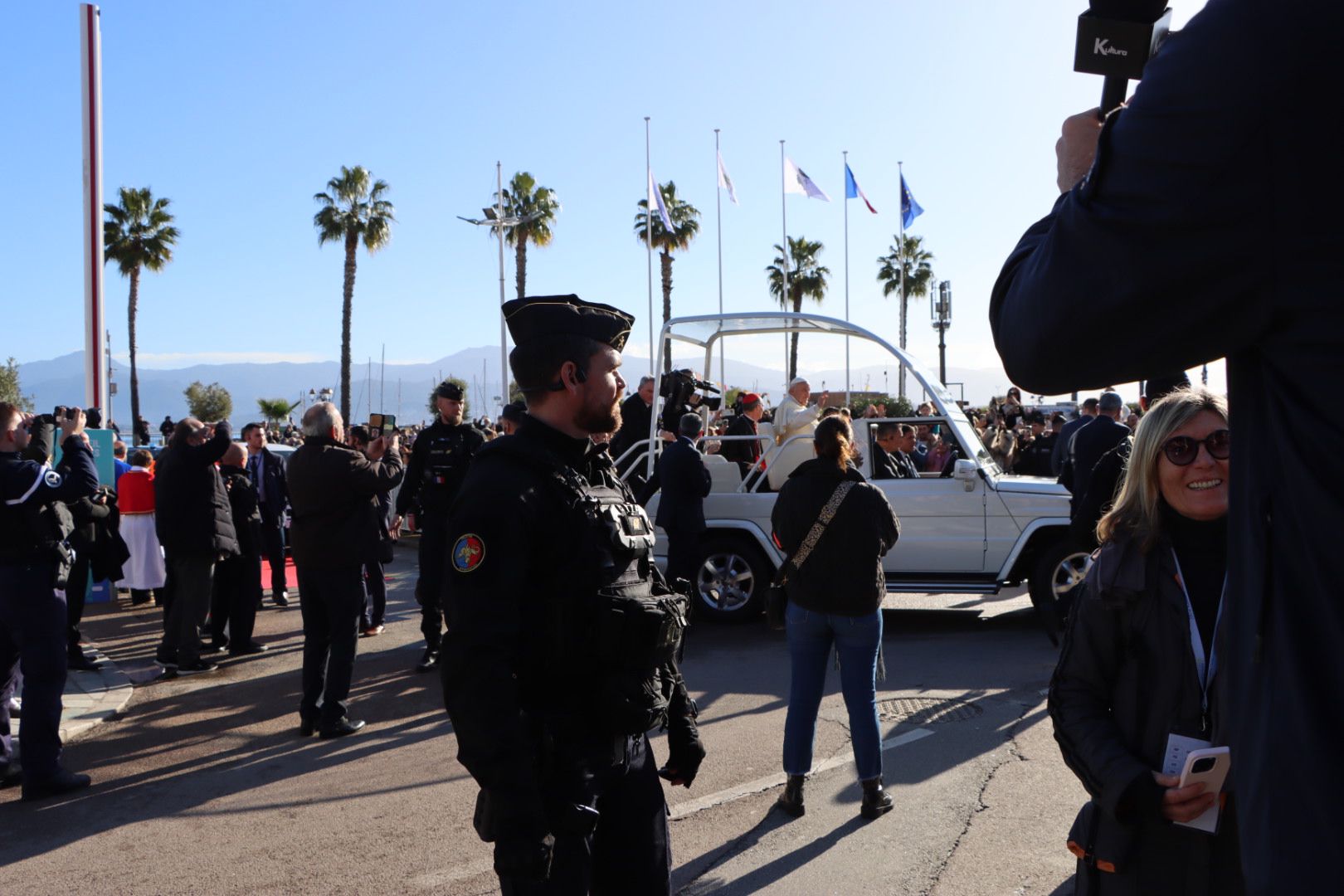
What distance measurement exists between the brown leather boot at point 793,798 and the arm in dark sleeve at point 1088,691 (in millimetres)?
2689

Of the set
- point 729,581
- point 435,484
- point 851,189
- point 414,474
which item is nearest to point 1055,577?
point 729,581

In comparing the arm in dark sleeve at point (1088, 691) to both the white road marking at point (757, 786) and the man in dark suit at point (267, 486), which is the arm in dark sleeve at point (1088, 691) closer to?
the white road marking at point (757, 786)

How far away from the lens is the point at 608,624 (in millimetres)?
2621

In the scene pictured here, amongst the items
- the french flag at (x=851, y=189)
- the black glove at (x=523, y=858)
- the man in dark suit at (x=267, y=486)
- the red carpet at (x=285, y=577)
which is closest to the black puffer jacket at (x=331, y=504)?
the man in dark suit at (x=267, y=486)

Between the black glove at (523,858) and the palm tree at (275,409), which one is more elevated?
the palm tree at (275,409)

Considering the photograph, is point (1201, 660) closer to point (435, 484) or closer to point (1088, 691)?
point (1088, 691)

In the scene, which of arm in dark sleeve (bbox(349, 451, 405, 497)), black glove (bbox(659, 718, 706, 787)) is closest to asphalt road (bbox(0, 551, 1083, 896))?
black glove (bbox(659, 718, 706, 787))

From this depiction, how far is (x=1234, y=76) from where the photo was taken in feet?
2.86

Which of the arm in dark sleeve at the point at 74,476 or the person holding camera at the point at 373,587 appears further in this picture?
the person holding camera at the point at 373,587

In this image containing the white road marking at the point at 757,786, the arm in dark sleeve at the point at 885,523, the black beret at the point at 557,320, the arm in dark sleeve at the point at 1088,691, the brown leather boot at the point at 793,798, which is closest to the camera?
the arm in dark sleeve at the point at 1088,691

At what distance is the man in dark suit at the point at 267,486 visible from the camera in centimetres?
1090

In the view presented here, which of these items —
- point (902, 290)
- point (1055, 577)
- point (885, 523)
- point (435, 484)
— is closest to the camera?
point (885, 523)

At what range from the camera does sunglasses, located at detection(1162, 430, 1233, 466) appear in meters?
2.62

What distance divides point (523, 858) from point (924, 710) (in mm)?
4899
